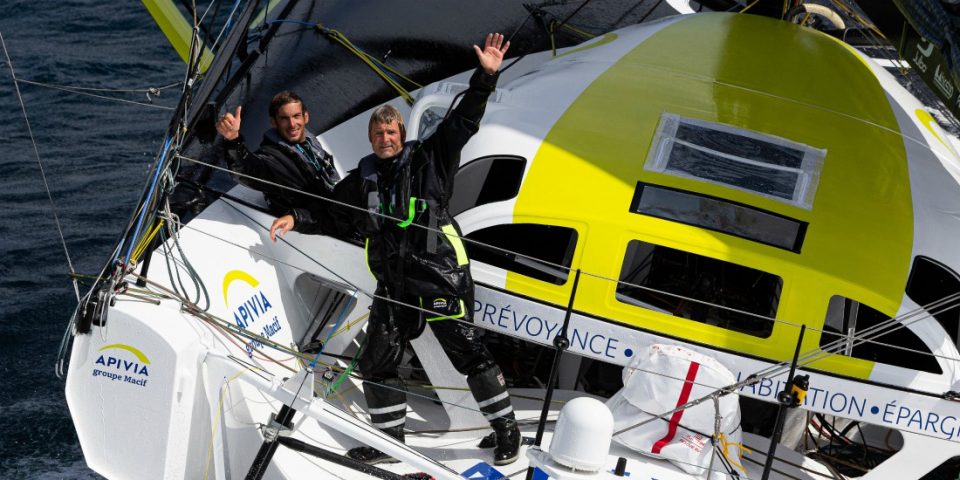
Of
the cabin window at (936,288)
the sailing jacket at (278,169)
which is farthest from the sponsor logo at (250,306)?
the cabin window at (936,288)

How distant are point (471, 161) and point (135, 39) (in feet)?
27.2

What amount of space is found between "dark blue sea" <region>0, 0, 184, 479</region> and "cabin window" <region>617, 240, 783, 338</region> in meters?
2.90

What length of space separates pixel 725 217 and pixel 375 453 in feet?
5.74

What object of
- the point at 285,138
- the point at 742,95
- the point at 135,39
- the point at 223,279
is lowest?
the point at 135,39

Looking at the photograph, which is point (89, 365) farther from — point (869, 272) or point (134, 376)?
point (869, 272)

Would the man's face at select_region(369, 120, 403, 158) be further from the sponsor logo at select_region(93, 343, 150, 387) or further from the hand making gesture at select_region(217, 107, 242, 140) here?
the sponsor logo at select_region(93, 343, 150, 387)

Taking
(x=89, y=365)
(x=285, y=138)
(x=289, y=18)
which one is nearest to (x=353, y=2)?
(x=289, y=18)

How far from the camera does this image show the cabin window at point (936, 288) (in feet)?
15.4

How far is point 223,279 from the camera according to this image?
494cm

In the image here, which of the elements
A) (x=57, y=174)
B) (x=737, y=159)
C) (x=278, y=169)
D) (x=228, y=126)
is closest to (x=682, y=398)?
(x=737, y=159)

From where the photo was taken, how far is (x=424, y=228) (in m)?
4.43

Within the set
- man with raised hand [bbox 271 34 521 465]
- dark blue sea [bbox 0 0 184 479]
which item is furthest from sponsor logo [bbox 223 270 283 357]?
dark blue sea [bbox 0 0 184 479]

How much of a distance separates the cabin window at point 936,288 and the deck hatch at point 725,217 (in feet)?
1.70

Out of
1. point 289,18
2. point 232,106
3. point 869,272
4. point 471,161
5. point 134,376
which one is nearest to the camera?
point 134,376
